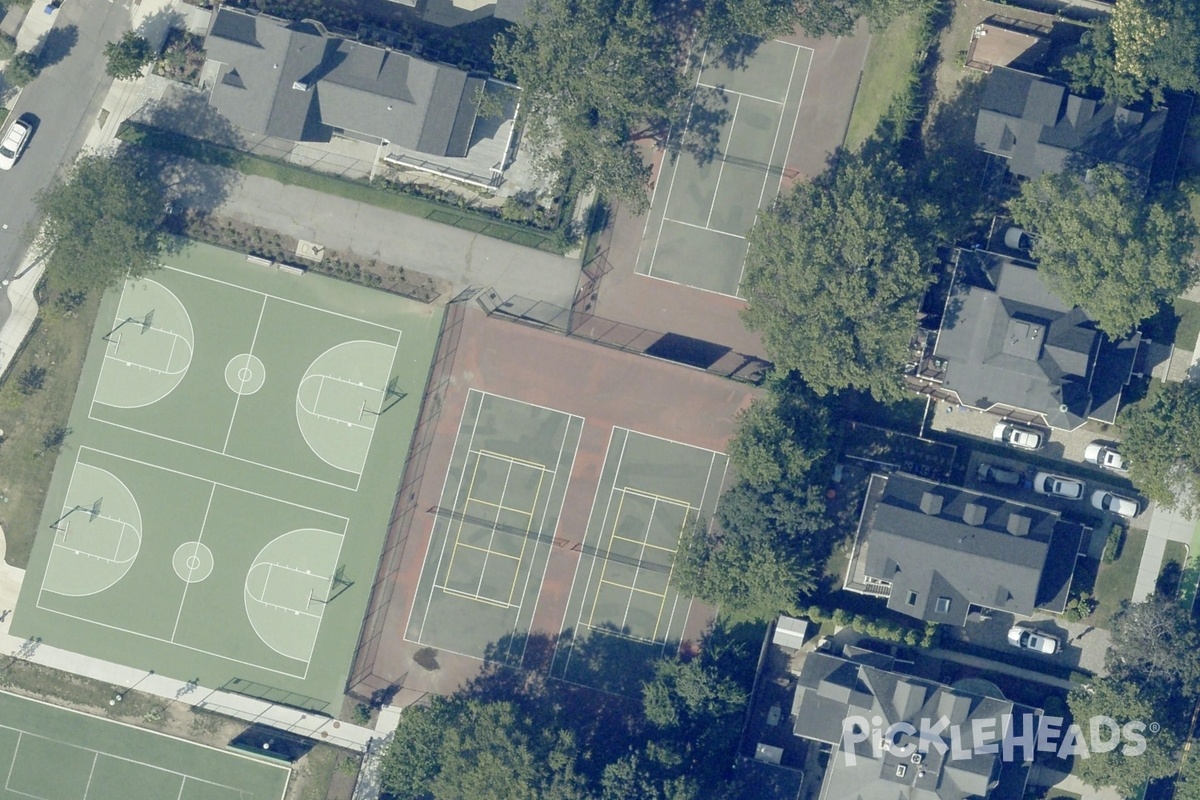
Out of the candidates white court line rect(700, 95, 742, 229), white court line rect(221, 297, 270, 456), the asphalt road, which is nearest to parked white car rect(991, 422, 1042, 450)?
white court line rect(700, 95, 742, 229)

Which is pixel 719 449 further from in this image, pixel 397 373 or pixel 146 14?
pixel 146 14

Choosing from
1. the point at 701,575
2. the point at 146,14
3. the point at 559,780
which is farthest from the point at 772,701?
the point at 146,14

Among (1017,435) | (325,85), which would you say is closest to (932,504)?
(1017,435)

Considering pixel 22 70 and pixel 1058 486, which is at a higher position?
pixel 22 70

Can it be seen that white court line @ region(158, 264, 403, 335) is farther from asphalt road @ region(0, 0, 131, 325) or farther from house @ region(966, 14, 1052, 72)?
house @ region(966, 14, 1052, 72)

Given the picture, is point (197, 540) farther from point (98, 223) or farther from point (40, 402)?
point (98, 223)

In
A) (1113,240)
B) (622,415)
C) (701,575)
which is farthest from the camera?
(622,415)
